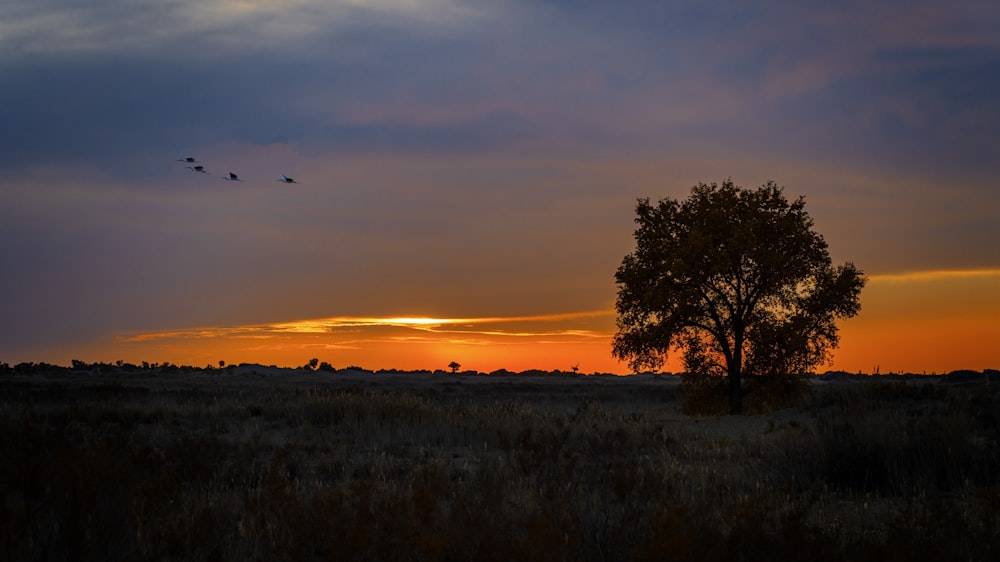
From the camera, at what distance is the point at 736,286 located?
96.3ft

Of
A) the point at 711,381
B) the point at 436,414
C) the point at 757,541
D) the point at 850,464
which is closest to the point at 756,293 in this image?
the point at 711,381

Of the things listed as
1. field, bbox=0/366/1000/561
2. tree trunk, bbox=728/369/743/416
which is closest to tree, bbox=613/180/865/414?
tree trunk, bbox=728/369/743/416

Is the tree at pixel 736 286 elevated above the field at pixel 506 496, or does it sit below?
above

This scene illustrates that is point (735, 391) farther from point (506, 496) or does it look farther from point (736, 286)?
point (506, 496)

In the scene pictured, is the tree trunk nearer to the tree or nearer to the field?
the tree

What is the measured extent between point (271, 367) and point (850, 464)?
7303 cm

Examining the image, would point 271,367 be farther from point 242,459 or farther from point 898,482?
point 898,482

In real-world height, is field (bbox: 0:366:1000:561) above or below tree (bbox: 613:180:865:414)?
below

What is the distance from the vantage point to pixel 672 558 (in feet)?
18.1

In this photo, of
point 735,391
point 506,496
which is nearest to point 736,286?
point 735,391

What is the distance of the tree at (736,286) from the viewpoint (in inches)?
1124

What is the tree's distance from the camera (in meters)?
28.5

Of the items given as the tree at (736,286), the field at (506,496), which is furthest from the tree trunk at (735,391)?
the field at (506,496)

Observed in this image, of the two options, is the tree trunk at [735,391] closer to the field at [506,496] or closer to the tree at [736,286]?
the tree at [736,286]
